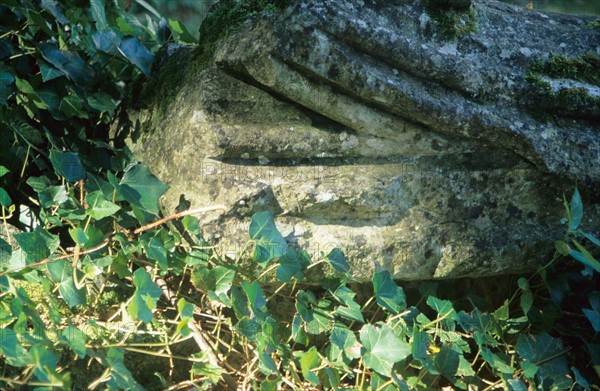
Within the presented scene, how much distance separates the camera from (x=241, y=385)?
1.90m

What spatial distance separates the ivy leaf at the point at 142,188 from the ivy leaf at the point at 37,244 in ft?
0.64

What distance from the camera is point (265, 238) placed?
1.81 meters

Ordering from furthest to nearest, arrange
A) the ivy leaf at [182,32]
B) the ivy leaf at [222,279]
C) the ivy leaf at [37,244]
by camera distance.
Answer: the ivy leaf at [182,32], the ivy leaf at [222,279], the ivy leaf at [37,244]

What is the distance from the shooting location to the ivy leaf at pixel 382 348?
1.76m

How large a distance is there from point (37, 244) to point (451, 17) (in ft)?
4.07

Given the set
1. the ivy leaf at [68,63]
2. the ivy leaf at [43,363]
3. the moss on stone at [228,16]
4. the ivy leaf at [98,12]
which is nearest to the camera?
the ivy leaf at [43,363]

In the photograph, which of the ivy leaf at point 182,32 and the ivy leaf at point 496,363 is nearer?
the ivy leaf at point 496,363

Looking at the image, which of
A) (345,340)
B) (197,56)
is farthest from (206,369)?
(197,56)

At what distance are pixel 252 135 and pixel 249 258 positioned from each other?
1.02ft

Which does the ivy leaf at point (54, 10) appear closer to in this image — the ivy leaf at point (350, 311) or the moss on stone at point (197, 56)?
the moss on stone at point (197, 56)

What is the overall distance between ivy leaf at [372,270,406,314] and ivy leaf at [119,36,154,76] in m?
0.92

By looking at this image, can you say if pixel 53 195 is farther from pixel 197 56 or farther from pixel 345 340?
pixel 345 340

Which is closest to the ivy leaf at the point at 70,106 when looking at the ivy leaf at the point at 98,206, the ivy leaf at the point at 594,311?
the ivy leaf at the point at 98,206

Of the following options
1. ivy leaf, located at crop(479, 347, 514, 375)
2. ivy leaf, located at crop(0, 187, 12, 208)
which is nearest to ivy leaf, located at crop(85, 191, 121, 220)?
ivy leaf, located at crop(0, 187, 12, 208)
